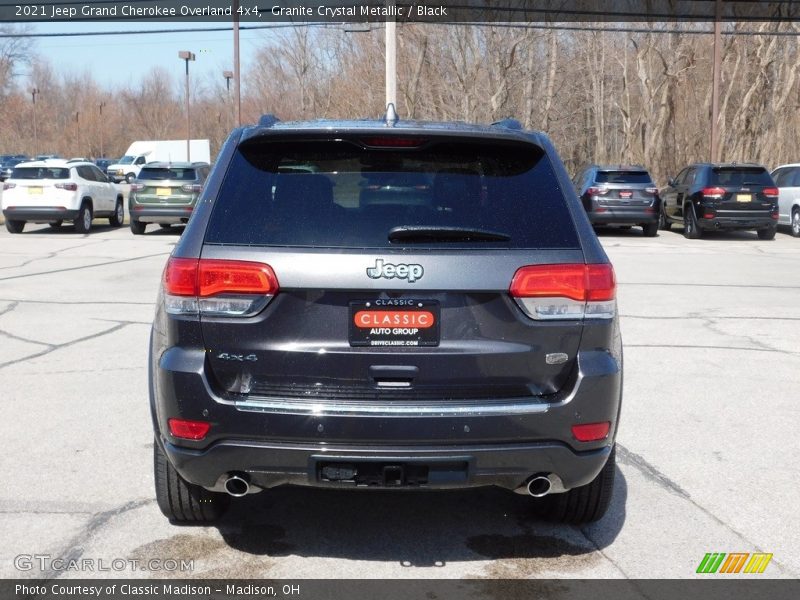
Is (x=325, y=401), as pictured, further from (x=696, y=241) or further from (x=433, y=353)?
(x=696, y=241)

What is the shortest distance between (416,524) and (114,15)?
3375 cm

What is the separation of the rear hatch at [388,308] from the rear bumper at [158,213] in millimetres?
19255

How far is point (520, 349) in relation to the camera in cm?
355

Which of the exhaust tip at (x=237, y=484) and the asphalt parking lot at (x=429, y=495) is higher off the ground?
the exhaust tip at (x=237, y=484)

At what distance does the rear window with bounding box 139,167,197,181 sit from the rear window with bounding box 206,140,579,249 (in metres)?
19.6

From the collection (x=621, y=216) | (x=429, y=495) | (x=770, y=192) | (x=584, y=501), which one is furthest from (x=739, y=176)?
(x=584, y=501)

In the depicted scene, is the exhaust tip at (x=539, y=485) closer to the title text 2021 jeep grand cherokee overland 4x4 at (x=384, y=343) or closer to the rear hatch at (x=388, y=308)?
the title text 2021 jeep grand cherokee overland 4x4 at (x=384, y=343)

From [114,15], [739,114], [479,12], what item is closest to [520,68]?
[479,12]

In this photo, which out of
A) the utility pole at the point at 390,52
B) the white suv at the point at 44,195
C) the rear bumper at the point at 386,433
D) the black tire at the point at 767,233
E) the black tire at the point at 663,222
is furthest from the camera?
the black tire at the point at 663,222

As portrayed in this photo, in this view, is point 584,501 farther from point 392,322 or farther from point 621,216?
point 621,216

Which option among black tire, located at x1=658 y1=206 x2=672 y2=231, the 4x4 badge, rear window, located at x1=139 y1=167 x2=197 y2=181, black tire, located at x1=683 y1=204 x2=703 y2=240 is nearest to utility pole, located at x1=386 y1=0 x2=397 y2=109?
rear window, located at x1=139 y1=167 x2=197 y2=181

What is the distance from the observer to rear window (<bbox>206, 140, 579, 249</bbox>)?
359 cm

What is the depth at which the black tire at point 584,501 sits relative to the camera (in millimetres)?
4184

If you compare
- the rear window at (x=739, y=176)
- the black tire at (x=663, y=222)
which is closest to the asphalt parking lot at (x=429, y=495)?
the rear window at (x=739, y=176)
